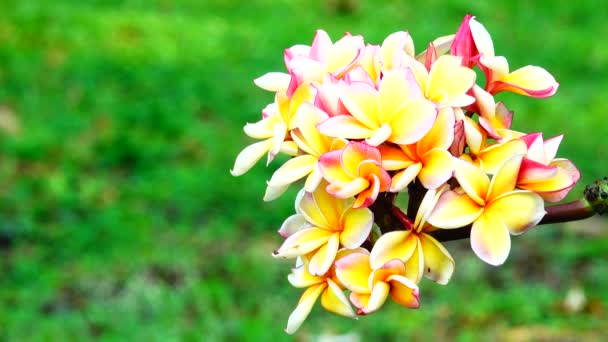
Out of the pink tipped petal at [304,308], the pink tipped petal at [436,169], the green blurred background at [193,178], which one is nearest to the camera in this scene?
the pink tipped petal at [436,169]

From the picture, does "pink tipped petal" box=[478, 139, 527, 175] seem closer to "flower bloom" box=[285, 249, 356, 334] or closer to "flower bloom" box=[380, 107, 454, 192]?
"flower bloom" box=[380, 107, 454, 192]

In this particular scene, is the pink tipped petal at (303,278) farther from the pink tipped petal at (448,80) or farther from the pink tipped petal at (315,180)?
the pink tipped petal at (448,80)

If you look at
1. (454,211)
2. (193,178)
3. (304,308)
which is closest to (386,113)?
(454,211)

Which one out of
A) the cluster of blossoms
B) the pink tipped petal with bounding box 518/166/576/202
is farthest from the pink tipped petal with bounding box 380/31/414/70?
the pink tipped petal with bounding box 518/166/576/202

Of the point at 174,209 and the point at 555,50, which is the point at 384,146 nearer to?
the point at 174,209

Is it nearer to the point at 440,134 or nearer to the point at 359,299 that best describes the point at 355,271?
the point at 359,299

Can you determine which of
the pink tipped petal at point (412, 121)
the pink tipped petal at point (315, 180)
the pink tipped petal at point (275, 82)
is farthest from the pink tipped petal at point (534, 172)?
the pink tipped petal at point (275, 82)
